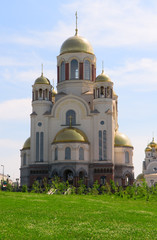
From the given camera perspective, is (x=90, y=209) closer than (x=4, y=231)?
No

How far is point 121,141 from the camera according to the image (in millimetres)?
53469

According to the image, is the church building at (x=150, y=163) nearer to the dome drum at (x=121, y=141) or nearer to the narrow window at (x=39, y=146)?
the dome drum at (x=121, y=141)

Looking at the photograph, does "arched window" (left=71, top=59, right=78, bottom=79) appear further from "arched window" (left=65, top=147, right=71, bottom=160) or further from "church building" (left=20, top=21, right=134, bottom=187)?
"arched window" (left=65, top=147, right=71, bottom=160)

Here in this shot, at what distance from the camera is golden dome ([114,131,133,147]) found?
53.2 meters

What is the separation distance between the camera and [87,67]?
186 ft

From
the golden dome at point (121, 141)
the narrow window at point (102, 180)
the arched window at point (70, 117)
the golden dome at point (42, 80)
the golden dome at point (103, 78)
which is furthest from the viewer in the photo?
the golden dome at point (42, 80)

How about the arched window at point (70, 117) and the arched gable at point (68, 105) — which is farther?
the arched gable at point (68, 105)

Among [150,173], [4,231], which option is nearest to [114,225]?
[4,231]

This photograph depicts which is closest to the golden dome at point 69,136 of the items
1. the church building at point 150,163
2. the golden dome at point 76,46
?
the golden dome at point 76,46

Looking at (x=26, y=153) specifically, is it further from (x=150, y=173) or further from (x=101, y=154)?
(x=150, y=173)

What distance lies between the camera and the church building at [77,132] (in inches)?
1973

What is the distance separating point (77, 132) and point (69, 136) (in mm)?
1729

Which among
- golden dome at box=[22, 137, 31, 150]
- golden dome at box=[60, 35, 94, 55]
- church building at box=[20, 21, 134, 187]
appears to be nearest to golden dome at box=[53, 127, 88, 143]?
church building at box=[20, 21, 134, 187]

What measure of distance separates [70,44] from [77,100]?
8575mm
